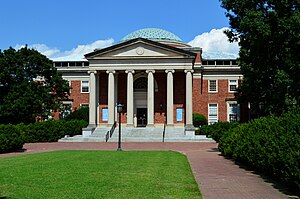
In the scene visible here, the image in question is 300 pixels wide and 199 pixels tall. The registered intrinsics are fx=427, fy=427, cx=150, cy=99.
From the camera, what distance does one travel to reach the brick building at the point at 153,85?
48219mm

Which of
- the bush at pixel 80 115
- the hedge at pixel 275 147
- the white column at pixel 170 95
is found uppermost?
the white column at pixel 170 95

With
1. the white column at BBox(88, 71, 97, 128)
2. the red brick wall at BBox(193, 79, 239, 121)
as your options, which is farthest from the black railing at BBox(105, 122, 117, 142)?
the red brick wall at BBox(193, 79, 239, 121)

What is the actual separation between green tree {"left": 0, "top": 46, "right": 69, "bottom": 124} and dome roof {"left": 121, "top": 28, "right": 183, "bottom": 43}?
17.3 metres

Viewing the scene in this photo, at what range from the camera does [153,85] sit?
159 ft

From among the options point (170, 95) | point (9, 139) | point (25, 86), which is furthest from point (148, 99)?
point (9, 139)

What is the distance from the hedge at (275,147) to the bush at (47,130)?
1012 inches

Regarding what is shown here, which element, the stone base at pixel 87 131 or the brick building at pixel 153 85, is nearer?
the stone base at pixel 87 131

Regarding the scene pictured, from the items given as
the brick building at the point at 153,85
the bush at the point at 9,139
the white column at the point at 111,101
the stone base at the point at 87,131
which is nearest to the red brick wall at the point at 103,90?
the brick building at the point at 153,85

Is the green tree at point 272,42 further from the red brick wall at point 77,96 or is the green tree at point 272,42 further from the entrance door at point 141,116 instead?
the red brick wall at point 77,96

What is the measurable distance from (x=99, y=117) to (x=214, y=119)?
52.4ft

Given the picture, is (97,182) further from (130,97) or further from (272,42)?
(130,97)

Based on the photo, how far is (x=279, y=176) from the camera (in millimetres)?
12430

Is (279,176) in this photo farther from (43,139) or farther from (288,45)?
(43,139)

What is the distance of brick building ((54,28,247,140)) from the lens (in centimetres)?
4822
